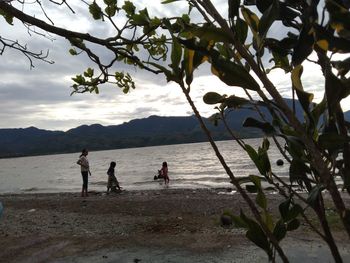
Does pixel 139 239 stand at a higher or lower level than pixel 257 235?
lower

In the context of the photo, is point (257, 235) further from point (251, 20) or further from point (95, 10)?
point (95, 10)

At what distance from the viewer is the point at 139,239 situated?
8719 millimetres

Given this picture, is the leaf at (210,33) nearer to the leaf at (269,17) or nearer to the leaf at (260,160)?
the leaf at (269,17)

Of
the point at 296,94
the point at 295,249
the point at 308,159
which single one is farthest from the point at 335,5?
the point at 295,249

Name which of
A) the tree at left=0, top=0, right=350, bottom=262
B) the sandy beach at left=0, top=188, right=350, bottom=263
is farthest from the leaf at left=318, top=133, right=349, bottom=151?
the sandy beach at left=0, top=188, right=350, bottom=263

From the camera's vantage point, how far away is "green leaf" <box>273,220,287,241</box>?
1466 mm

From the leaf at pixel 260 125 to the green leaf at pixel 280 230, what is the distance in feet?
1.17

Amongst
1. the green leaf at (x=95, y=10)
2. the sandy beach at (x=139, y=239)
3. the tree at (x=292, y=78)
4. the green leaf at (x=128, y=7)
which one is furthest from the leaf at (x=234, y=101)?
the sandy beach at (x=139, y=239)

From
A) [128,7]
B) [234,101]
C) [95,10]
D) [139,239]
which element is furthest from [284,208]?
[139,239]

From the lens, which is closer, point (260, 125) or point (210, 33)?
point (210, 33)

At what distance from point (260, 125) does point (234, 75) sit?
0.29 m

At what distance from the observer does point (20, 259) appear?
7.63 metres

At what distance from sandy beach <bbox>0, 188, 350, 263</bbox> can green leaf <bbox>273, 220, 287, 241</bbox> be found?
218 inches

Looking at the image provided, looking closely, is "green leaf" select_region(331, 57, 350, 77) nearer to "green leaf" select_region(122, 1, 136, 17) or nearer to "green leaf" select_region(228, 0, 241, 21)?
"green leaf" select_region(228, 0, 241, 21)
